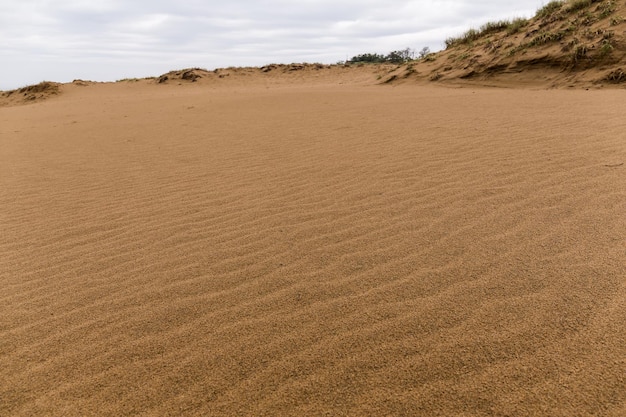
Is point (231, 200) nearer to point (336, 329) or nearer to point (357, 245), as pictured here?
point (357, 245)

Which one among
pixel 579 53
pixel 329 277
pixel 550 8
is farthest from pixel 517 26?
pixel 329 277

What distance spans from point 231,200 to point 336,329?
225 cm

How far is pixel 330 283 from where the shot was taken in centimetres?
253

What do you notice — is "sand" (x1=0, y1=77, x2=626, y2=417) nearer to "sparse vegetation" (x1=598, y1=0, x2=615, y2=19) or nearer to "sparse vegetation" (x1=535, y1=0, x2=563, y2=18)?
"sparse vegetation" (x1=598, y1=0, x2=615, y2=19)

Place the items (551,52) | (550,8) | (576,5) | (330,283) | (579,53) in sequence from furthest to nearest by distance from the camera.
A: (550,8), (576,5), (551,52), (579,53), (330,283)

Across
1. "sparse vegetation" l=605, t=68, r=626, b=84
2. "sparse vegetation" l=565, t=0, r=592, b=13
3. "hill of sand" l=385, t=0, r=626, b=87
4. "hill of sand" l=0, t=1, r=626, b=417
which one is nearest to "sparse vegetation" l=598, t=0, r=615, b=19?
"hill of sand" l=385, t=0, r=626, b=87

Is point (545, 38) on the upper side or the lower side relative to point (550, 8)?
lower

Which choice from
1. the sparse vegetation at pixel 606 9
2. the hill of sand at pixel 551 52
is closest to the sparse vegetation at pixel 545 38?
the hill of sand at pixel 551 52

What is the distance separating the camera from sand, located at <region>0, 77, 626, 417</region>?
178cm

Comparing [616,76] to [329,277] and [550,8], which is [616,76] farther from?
[329,277]

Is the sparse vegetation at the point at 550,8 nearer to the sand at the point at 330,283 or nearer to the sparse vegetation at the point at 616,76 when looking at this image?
the sparse vegetation at the point at 616,76

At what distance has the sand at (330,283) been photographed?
1.78 meters

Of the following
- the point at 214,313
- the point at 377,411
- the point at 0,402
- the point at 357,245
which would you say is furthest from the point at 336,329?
the point at 0,402

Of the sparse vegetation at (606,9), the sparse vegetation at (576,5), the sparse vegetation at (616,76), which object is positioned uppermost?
the sparse vegetation at (576,5)
